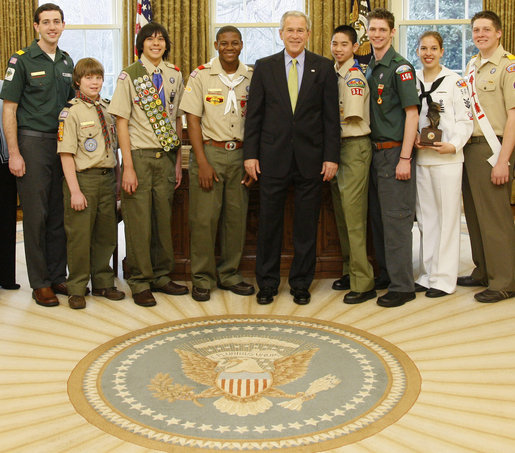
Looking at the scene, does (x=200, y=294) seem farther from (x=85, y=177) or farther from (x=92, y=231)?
(x=85, y=177)

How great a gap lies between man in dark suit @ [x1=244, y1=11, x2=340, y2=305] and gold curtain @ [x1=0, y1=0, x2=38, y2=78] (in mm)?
5601

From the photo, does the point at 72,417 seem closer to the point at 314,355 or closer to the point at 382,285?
the point at 314,355

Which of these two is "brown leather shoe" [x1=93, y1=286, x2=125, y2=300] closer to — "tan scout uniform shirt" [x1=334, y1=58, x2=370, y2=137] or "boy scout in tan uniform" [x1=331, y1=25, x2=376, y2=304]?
"boy scout in tan uniform" [x1=331, y1=25, x2=376, y2=304]

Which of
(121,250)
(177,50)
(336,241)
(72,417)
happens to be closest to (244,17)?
(177,50)

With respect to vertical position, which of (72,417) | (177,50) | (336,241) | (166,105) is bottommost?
(72,417)

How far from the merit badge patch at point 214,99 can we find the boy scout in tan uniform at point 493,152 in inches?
54.9

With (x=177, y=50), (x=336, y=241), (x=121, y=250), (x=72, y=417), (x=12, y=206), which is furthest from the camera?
(x=177, y=50)

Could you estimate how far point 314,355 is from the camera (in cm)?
275

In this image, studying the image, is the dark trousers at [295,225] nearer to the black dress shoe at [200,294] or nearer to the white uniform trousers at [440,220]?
the black dress shoe at [200,294]

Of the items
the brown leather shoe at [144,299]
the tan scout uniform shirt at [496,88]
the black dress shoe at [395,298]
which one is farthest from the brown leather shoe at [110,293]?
the tan scout uniform shirt at [496,88]

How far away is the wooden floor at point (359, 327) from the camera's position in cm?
202

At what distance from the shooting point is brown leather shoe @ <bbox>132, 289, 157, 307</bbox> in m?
3.47

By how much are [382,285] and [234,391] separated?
1.66m

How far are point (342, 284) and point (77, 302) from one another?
1535mm
